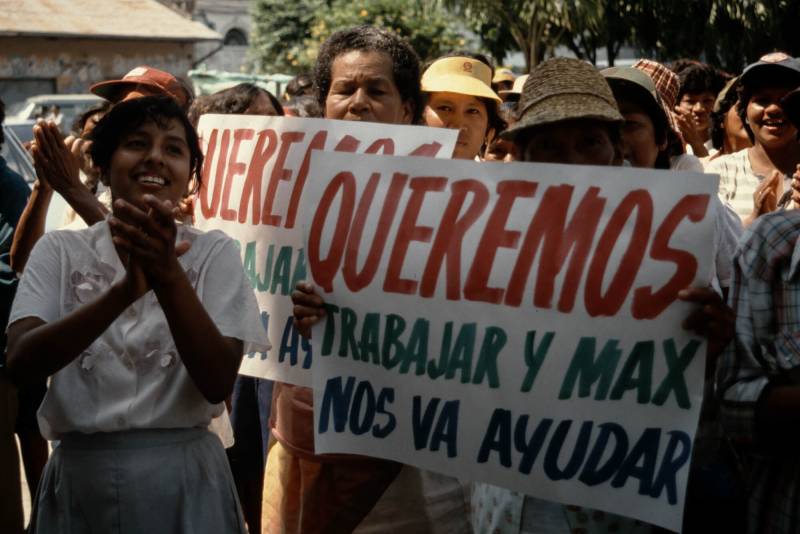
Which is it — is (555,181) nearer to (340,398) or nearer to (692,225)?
(692,225)

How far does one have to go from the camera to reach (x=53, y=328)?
2555 millimetres

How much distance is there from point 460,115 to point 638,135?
104 centimetres

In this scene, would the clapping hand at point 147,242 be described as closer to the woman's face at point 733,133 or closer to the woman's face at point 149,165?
the woman's face at point 149,165

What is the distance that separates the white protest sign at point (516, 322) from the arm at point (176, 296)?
0.29m

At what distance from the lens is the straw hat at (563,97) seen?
2586mm

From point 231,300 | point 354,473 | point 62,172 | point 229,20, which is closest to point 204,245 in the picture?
point 231,300

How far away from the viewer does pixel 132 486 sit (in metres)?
2.70

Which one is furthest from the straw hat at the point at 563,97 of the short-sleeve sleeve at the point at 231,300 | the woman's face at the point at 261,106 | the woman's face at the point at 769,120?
the woman's face at the point at 261,106

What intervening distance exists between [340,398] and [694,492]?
A: 0.86 metres

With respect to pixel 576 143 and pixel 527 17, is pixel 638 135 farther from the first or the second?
pixel 527 17

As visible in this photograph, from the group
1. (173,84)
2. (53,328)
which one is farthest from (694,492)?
(173,84)

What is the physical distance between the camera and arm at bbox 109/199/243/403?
2.45 meters

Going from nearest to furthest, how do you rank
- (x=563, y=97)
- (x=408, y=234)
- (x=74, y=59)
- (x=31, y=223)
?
(x=563, y=97), (x=408, y=234), (x=31, y=223), (x=74, y=59)

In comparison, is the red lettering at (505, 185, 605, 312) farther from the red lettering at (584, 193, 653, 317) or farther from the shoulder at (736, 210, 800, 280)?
the shoulder at (736, 210, 800, 280)
